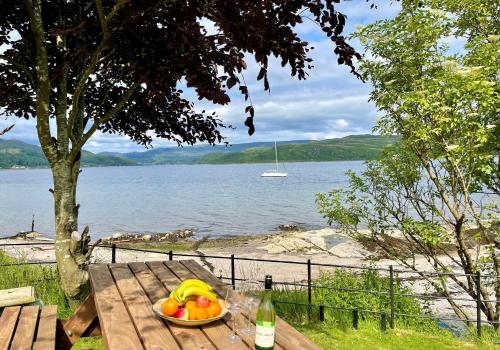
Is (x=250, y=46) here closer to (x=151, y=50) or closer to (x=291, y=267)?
(x=151, y=50)

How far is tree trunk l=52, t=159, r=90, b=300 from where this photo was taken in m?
6.76

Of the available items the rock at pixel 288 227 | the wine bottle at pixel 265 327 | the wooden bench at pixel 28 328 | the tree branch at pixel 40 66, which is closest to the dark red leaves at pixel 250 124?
the wine bottle at pixel 265 327

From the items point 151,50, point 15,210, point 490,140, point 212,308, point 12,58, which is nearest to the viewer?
point 212,308

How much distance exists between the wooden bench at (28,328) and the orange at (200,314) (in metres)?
1.43

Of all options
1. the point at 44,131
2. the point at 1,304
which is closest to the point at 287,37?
the point at 44,131

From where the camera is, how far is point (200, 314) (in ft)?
9.57

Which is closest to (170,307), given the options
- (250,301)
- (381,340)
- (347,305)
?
(250,301)

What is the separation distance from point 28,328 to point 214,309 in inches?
79.9

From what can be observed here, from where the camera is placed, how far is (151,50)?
19.3ft

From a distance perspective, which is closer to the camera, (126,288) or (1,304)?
(126,288)

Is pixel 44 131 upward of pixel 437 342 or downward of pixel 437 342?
upward

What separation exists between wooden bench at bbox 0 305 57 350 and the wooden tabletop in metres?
0.54

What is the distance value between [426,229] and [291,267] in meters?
11.1

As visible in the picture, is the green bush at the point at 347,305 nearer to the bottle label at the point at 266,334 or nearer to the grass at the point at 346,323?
the grass at the point at 346,323
